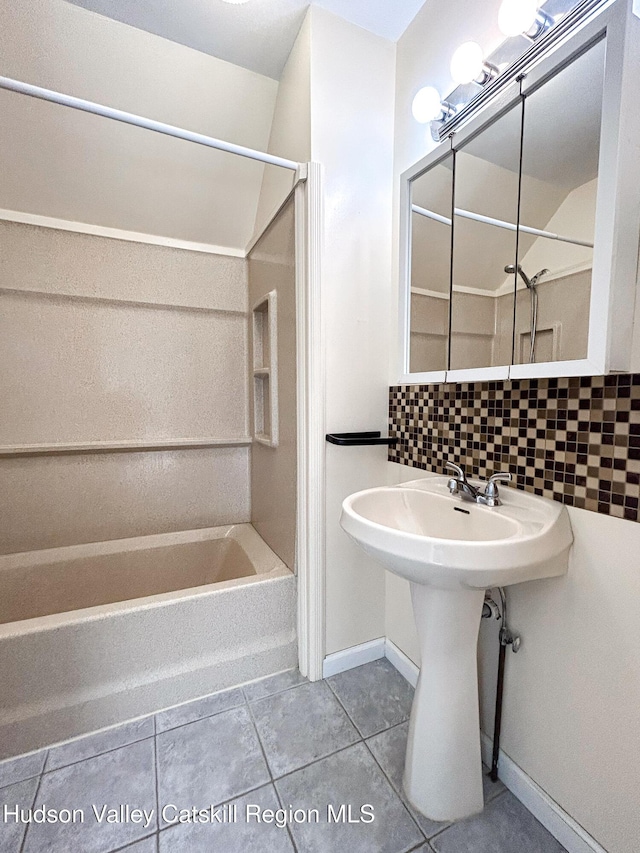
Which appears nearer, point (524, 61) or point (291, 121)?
point (524, 61)

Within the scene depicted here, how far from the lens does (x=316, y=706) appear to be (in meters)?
1.42

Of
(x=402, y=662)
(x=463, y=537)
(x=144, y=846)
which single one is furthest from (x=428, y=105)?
(x=144, y=846)

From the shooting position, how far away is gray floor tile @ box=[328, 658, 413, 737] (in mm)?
1364

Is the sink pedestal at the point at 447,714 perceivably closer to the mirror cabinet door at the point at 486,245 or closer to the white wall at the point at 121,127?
the mirror cabinet door at the point at 486,245

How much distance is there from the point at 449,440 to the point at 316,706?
112 centimetres

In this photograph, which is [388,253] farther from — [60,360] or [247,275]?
[60,360]

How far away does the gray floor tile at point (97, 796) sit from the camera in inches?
38.9

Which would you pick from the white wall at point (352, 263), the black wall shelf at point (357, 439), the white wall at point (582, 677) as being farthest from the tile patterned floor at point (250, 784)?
the black wall shelf at point (357, 439)

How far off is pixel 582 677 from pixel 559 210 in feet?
3.85

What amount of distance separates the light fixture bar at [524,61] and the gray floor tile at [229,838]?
2155 millimetres

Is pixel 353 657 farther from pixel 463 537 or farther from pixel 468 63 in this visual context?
pixel 468 63

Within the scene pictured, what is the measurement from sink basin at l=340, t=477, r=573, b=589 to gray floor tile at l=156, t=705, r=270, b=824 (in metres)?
0.87

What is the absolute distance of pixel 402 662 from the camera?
159cm

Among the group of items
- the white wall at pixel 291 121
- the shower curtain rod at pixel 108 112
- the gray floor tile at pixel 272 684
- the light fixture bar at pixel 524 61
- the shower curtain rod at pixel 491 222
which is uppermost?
the white wall at pixel 291 121
